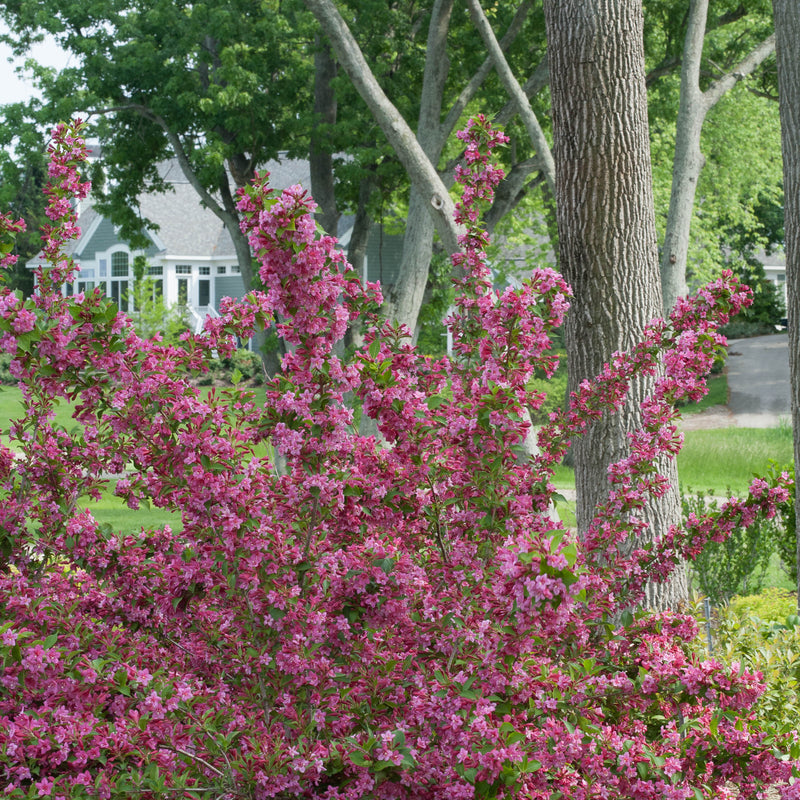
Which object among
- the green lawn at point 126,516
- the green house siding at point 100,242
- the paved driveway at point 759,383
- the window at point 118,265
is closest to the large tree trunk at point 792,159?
the green lawn at point 126,516

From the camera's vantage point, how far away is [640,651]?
2812mm

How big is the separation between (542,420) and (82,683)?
19198 mm

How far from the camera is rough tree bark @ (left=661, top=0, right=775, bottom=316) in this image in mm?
7902

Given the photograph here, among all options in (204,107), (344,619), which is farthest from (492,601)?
(204,107)

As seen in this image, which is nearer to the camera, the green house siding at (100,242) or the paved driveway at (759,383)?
the paved driveway at (759,383)

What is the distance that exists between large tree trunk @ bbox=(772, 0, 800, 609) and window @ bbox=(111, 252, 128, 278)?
33855 millimetres

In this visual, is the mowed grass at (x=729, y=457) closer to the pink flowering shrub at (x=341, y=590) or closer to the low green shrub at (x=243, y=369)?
the pink flowering shrub at (x=341, y=590)

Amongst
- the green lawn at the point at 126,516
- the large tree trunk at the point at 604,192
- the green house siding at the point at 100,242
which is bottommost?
the green lawn at the point at 126,516

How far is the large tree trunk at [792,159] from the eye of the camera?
4.49m

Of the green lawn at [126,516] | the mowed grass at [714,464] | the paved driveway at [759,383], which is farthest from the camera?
the paved driveway at [759,383]

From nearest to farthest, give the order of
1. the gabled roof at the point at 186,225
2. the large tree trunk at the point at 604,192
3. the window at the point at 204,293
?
the large tree trunk at the point at 604,192 < the gabled roof at the point at 186,225 < the window at the point at 204,293

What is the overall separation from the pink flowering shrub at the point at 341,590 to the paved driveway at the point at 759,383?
18.6 metres

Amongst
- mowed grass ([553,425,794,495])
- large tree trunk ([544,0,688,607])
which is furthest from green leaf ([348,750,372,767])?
mowed grass ([553,425,794,495])

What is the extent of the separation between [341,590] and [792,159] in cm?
338
